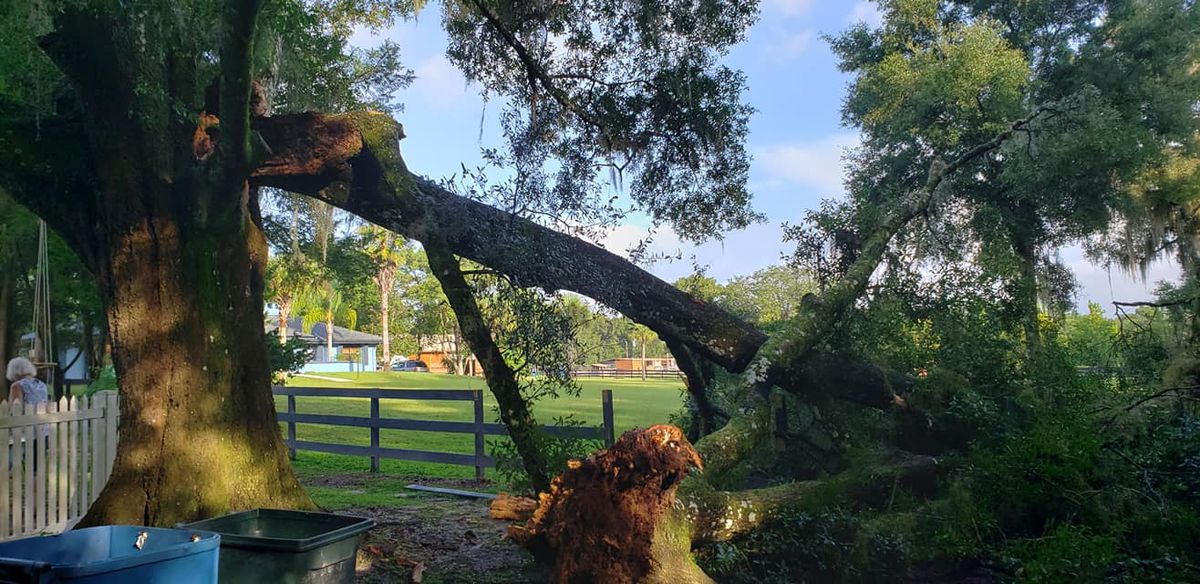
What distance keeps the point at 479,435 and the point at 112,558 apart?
27.8 ft

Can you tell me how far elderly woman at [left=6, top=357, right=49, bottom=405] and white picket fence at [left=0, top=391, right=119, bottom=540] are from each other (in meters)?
1.24

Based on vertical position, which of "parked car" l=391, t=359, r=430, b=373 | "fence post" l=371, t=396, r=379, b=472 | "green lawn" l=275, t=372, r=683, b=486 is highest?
"parked car" l=391, t=359, r=430, b=373

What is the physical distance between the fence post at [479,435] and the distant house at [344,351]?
55.3 meters

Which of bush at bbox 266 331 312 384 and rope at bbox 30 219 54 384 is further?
bush at bbox 266 331 312 384

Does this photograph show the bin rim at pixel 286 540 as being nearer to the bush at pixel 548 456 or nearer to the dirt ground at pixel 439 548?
the dirt ground at pixel 439 548

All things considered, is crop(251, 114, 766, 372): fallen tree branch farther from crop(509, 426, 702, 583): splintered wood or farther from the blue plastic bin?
A: the blue plastic bin

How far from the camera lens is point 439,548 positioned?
7.25 m

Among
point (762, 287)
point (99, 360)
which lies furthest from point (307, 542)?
point (762, 287)

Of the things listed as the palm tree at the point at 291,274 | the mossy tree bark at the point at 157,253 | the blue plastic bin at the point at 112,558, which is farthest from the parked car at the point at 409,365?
the blue plastic bin at the point at 112,558

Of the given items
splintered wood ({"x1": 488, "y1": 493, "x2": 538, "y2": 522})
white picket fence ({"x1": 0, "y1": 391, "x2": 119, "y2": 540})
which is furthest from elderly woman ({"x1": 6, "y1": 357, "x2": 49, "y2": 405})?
splintered wood ({"x1": 488, "y1": 493, "x2": 538, "y2": 522})

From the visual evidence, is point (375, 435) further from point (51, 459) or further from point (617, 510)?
Answer: point (617, 510)

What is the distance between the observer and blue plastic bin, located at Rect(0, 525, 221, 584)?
10.1 feet

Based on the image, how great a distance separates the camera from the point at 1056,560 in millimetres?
4879

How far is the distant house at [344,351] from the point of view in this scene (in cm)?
6944
